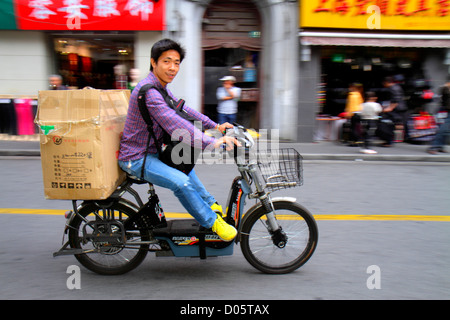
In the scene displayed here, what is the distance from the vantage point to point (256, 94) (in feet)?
39.5

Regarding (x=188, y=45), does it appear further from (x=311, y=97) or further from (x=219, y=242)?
(x=219, y=242)

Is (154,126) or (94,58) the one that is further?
(94,58)

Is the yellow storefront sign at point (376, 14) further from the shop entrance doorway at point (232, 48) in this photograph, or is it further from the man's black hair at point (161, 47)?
the man's black hair at point (161, 47)

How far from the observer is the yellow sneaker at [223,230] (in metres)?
3.31

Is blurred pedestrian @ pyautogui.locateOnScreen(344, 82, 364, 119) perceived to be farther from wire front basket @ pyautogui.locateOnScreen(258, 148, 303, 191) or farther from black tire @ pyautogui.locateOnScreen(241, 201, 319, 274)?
wire front basket @ pyautogui.locateOnScreen(258, 148, 303, 191)

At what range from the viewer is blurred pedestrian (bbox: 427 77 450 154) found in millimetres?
9125

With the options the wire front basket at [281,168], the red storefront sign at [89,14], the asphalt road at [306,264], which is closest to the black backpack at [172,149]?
the wire front basket at [281,168]

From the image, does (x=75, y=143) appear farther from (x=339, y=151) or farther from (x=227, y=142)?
(x=339, y=151)

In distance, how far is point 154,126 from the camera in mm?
3246

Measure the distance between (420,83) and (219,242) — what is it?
1053 centimetres

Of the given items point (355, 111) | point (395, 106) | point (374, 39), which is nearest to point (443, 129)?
point (395, 106)

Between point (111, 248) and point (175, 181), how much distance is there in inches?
35.3

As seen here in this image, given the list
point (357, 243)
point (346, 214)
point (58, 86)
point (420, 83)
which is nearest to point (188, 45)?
point (58, 86)

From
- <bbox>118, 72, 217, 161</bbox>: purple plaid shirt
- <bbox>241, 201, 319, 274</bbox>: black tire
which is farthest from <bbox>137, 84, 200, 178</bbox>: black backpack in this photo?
<bbox>241, 201, 319, 274</bbox>: black tire
